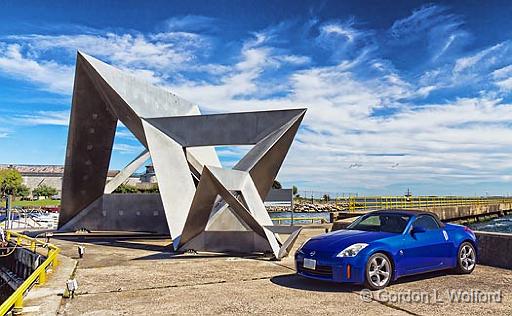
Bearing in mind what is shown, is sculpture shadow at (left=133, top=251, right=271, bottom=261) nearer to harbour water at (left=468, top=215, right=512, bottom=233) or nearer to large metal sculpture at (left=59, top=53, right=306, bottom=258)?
large metal sculpture at (left=59, top=53, right=306, bottom=258)

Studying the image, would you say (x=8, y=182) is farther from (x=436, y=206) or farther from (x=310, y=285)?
(x=310, y=285)

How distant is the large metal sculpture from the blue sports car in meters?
2.72

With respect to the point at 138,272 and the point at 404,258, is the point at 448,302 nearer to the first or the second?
the point at 404,258

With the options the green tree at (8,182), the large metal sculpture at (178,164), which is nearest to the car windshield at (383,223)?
the large metal sculpture at (178,164)

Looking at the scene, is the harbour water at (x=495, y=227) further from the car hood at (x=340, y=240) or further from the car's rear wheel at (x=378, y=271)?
the car's rear wheel at (x=378, y=271)

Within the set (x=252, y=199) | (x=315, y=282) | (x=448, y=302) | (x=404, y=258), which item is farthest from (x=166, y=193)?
(x=448, y=302)

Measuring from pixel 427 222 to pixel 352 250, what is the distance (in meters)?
1.92

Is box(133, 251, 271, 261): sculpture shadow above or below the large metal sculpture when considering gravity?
below

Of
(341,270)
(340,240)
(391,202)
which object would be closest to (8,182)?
(391,202)

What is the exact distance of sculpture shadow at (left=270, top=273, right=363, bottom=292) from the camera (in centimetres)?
632

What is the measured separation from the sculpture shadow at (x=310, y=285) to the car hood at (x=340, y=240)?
58cm

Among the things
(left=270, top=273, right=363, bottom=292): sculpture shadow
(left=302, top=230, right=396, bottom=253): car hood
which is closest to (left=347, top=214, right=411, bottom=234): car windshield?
(left=302, top=230, right=396, bottom=253): car hood

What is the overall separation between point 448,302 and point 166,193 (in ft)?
25.8

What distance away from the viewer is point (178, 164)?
12.3 meters
